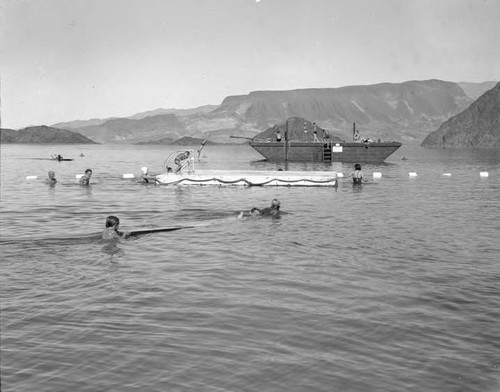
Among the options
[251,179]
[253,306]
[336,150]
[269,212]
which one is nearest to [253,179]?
[251,179]

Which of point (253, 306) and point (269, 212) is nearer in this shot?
point (253, 306)

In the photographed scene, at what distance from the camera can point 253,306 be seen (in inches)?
476

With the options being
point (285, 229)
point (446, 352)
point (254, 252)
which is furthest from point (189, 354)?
point (285, 229)

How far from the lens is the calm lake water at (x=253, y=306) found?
340 inches

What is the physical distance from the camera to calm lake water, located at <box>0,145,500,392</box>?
8625 millimetres

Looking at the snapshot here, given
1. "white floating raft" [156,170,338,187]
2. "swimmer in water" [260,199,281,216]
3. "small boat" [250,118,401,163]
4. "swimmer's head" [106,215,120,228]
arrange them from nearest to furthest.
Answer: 1. "swimmer's head" [106,215,120,228]
2. "swimmer in water" [260,199,281,216]
3. "white floating raft" [156,170,338,187]
4. "small boat" [250,118,401,163]

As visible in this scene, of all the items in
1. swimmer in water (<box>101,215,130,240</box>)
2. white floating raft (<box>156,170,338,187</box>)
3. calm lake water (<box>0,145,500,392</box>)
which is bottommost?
calm lake water (<box>0,145,500,392</box>)

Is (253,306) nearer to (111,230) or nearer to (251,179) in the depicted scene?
(111,230)

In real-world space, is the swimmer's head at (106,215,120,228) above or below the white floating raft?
below

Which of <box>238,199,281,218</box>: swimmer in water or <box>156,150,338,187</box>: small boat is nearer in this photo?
<box>238,199,281,218</box>: swimmer in water

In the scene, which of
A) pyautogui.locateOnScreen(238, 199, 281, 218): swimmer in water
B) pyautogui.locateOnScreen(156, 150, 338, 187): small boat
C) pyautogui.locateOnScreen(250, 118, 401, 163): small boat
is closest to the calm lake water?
pyautogui.locateOnScreen(238, 199, 281, 218): swimmer in water

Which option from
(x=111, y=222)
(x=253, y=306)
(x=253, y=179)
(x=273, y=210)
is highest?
(x=253, y=179)

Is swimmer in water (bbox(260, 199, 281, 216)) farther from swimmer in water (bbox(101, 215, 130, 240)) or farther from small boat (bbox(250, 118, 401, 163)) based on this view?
small boat (bbox(250, 118, 401, 163))

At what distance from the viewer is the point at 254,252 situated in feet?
59.1
